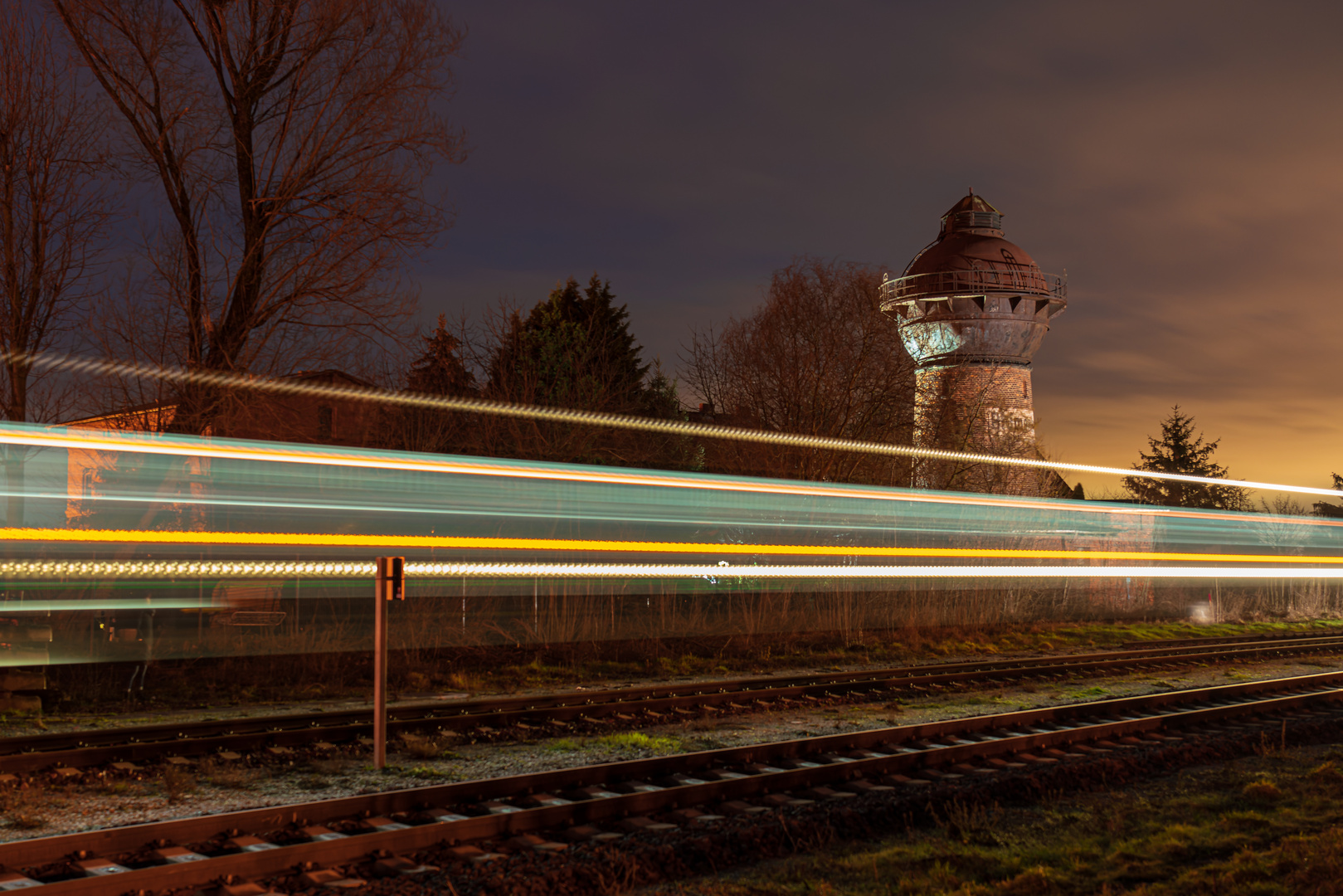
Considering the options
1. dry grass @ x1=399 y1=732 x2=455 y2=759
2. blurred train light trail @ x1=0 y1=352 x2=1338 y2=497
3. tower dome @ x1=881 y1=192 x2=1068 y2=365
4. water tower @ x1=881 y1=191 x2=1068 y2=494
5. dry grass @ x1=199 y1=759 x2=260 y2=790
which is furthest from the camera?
tower dome @ x1=881 y1=192 x2=1068 y2=365

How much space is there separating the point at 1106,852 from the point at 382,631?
21.3 feet

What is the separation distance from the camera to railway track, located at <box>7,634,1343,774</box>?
9633 millimetres

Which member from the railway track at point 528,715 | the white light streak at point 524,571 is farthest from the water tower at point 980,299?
the railway track at point 528,715

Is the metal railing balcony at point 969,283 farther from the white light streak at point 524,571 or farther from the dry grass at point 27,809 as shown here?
the dry grass at point 27,809

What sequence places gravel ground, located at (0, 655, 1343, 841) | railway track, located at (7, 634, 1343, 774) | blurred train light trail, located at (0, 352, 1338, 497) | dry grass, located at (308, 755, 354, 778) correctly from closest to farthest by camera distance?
1. gravel ground, located at (0, 655, 1343, 841)
2. dry grass, located at (308, 755, 354, 778)
3. railway track, located at (7, 634, 1343, 774)
4. blurred train light trail, located at (0, 352, 1338, 497)

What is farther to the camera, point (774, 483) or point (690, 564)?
point (774, 483)

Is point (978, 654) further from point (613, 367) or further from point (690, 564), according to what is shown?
point (613, 367)

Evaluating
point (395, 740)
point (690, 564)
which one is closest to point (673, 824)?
point (395, 740)

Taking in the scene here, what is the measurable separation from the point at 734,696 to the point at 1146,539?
65.4 feet

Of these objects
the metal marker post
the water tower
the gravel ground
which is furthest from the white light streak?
the water tower

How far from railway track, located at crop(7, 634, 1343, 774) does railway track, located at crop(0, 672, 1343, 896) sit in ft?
8.32

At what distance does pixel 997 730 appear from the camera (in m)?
11.5

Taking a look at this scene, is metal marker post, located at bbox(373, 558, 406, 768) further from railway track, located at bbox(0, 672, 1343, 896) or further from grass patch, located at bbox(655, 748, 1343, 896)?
grass patch, located at bbox(655, 748, 1343, 896)

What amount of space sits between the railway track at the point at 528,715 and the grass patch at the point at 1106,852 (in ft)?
15.3
